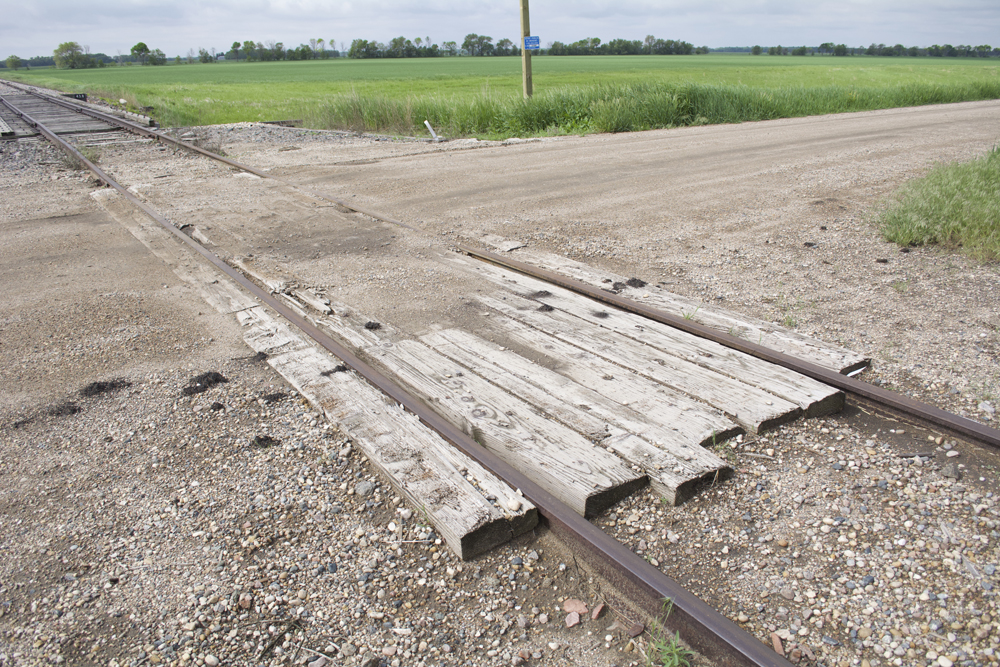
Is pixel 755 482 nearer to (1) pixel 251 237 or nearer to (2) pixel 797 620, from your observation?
(2) pixel 797 620

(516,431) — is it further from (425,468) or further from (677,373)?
(677,373)

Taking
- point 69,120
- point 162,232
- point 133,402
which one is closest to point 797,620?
point 133,402

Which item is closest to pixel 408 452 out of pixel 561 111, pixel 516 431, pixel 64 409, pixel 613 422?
pixel 516 431

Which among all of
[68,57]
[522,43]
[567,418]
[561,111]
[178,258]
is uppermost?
[68,57]

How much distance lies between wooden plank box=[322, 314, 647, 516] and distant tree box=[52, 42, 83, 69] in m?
164

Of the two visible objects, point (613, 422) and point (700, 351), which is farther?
point (700, 351)

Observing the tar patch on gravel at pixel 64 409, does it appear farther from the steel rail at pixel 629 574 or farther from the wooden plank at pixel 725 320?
the wooden plank at pixel 725 320

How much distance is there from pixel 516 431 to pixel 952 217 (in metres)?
5.26

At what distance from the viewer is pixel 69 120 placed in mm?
20422

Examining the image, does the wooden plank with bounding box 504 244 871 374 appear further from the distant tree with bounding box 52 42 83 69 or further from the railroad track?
the distant tree with bounding box 52 42 83 69

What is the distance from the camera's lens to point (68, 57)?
135m

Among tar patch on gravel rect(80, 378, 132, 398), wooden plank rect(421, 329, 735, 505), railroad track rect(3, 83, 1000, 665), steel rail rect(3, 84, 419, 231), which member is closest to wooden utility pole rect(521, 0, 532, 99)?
steel rail rect(3, 84, 419, 231)

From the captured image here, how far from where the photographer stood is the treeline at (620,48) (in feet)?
390

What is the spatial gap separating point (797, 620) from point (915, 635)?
34 cm
